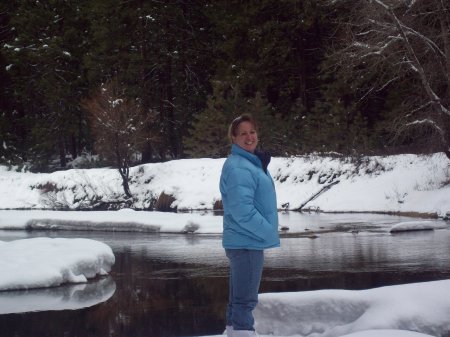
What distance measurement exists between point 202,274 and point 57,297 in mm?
2710

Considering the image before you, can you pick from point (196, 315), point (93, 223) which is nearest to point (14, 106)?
point (93, 223)

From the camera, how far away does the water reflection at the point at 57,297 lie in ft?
31.3

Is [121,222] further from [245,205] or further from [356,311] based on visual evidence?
[245,205]

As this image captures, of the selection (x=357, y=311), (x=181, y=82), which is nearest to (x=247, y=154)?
(x=357, y=311)

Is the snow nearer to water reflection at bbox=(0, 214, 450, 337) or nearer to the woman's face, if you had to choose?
water reflection at bbox=(0, 214, 450, 337)

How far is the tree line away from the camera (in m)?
34.2

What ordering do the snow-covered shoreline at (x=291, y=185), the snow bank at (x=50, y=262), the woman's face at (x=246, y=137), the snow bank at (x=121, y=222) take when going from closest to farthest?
1. the woman's face at (x=246, y=137)
2. the snow bank at (x=50, y=262)
3. the snow bank at (x=121, y=222)
4. the snow-covered shoreline at (x=291, y=185)

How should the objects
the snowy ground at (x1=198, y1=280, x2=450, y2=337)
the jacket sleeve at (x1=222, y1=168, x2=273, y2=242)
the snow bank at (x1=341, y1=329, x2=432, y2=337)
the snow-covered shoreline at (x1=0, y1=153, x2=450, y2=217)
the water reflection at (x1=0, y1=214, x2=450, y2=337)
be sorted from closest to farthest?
the jacket sleeve at (x1=222, y1=168, x2=273, y2=242), the snow bank at (x1=341, y1=329, x2=432, y2=337), the snowy ground at (x1=198, y1=280, x2=450, y2=337), the water reflection at (x1=0, y1=214, x2=450, y2=337), the snow-covered shoreline at (x1=0, y1=153, x2=450, y2=217)

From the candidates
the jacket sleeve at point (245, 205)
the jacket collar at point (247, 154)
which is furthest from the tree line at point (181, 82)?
the jacket sleeve at point (245, 205)

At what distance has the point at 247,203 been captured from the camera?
5.48m

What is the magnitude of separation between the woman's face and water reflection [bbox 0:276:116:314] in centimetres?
457

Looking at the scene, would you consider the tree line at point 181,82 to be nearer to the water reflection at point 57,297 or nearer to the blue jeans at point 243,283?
the water reflection at point 57,297

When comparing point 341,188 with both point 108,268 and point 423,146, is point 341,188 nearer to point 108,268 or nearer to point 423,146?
point 423,146

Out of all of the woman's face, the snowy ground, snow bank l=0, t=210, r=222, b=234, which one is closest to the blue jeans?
the woman's face
